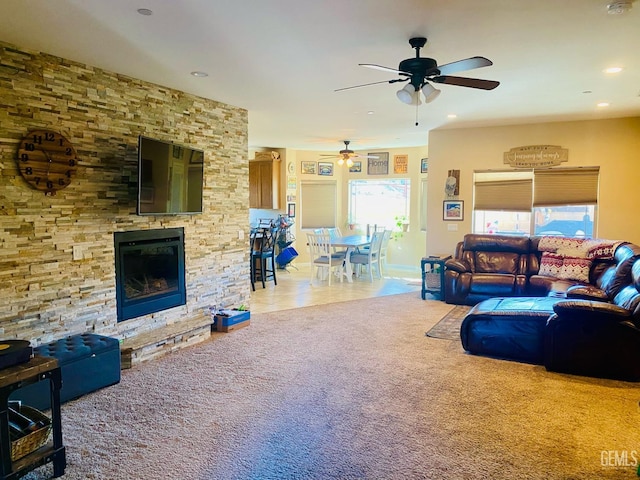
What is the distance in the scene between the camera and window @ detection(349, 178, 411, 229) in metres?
9.66

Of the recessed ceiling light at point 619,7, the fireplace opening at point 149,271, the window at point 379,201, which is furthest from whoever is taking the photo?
the window at point 379,201

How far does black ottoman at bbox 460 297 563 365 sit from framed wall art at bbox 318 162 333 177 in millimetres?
6433

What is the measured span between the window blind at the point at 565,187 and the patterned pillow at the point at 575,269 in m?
1.17

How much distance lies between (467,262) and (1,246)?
18.9 feet

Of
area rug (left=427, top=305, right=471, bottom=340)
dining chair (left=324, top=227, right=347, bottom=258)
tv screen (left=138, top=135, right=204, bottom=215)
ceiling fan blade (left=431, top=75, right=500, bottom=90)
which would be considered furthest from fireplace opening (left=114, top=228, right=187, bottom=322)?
dining chair (left=324, top=227, right=347, bottom=258)

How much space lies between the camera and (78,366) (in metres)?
3.24

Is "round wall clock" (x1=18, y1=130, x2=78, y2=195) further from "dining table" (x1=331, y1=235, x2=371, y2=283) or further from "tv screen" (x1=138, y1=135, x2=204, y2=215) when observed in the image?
"dining table" (x1=331, y1=235, x2=371, y2=283)

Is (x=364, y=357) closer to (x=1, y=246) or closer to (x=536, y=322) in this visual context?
(x=536, y=322)

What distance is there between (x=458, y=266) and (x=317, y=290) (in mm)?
2479

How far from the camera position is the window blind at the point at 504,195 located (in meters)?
6.72

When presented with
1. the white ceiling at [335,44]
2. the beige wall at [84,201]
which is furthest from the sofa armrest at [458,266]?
the beige wall at [84,201]

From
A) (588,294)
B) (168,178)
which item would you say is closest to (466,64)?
(168,178)

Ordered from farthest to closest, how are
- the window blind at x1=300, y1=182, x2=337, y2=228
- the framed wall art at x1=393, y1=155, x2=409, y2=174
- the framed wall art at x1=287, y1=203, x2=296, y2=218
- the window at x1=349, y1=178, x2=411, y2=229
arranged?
1. the window blind at x1=300, y1=182, x2=337, y2=228
2. the framed wall art at x1=287, y1=203, x2=296, y2=218
3. the window at x1=349, y1=178, x2=411, y2=229
4. the framed wall art at x1=393, y1=155, x2=409, y2=174

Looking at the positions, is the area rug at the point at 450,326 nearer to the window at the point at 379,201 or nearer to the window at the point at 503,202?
the window at the point at 503,202
